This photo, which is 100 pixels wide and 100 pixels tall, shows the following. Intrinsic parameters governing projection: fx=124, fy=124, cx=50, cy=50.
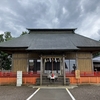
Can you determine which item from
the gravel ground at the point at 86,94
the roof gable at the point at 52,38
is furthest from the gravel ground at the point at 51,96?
the roof gable at the point at 52,38

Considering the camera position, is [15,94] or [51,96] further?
[15,94]

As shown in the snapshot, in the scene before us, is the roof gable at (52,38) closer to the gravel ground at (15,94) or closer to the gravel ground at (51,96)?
the gravel ground at (15,94)

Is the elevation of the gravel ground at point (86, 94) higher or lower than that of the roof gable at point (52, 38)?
lower

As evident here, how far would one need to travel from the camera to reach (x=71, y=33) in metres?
16.2

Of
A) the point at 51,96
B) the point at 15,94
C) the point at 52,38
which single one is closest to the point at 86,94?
the point at 51,96

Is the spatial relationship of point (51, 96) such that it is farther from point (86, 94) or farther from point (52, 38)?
point (52, 38)

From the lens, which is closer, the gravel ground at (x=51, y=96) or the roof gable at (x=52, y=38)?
the gravel ground at (x=51, y=96)

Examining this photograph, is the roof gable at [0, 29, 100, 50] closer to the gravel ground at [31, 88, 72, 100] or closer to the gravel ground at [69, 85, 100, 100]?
the gravel ground at [69, 85, 100, 100]

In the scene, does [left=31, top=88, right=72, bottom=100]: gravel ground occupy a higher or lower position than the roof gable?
A: lower

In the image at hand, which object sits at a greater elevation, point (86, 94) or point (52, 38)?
point (52, 38)

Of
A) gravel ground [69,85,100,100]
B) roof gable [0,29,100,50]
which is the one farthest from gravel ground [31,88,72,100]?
roof gable [0,29,100,50]

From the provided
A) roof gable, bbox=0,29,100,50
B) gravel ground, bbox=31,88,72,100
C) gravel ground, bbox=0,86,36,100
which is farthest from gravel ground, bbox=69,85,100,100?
roof gable, bbox=0,29,100,50

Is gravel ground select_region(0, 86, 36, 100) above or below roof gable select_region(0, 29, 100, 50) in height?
below

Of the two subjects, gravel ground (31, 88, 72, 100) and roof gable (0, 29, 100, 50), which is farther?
roof gable (0, 29, 100, 50)
